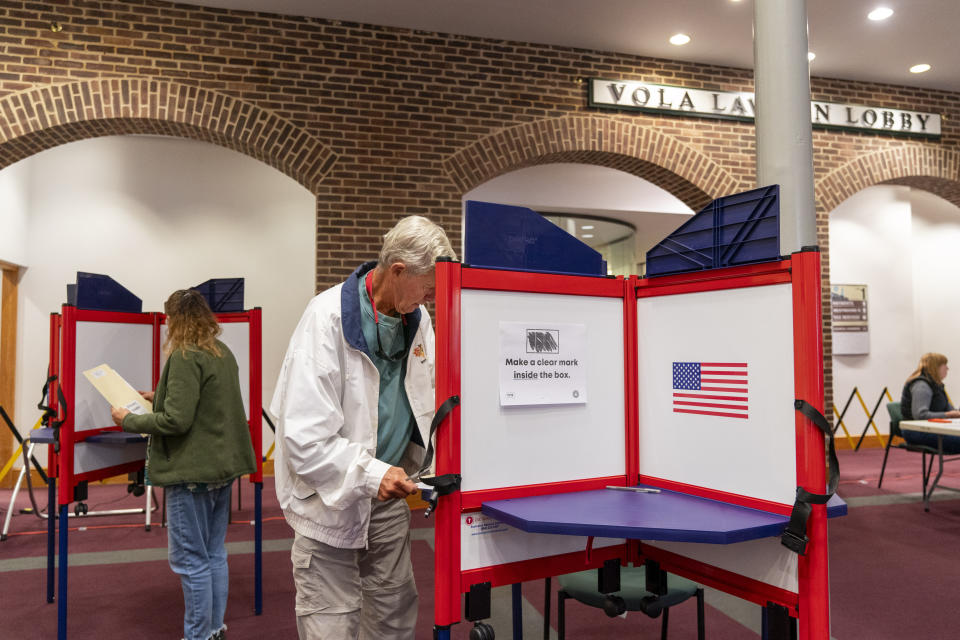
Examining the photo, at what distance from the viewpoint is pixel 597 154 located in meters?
6.51

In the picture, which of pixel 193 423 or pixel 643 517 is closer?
pixel 643 517

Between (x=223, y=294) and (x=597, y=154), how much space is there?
12.7ft

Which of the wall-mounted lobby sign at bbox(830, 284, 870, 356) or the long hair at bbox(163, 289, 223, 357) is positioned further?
the wall-mounted lobby sign at bbox(830, 284, 870, 356)

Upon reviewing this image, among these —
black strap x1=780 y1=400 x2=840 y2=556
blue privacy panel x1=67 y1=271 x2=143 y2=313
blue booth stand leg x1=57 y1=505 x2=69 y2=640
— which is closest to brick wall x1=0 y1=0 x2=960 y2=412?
blue privacy panel x1=67 y1=271 x2=143 y2=313

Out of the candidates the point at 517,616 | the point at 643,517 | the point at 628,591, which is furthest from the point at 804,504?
the point at 517,616

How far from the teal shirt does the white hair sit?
0.70ft

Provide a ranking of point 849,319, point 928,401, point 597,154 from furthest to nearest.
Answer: point 849,319
point 597,154
point 928,401

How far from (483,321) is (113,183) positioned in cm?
691

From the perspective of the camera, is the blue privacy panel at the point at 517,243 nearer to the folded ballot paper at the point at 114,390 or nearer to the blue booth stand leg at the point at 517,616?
the blue booth stand leg at the point at 517,616

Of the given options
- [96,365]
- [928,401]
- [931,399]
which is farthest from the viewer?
[931,399]

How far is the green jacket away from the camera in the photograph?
284cm

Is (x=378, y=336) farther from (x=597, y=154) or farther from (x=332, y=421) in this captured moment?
(x=597, y=154)

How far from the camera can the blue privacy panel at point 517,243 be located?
172cm

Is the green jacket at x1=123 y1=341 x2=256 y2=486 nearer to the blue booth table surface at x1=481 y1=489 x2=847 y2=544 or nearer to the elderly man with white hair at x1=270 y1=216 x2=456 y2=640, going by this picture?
the elderly man with white hair at x1=270 y1=216 x2=456 y2=640
